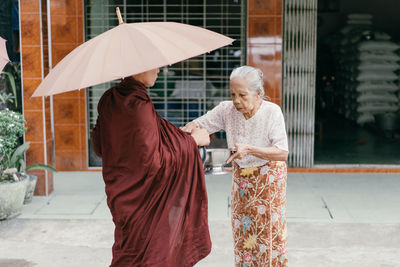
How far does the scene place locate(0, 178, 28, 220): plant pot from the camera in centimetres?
538

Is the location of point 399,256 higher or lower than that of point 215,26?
lower

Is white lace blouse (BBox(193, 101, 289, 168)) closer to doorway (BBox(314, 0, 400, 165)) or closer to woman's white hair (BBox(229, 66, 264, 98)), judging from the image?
woman's white hair (BBox(229, 66, 264, 98))

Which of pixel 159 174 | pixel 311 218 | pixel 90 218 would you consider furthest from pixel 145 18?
pixel 159 174

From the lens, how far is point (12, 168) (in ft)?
18.9

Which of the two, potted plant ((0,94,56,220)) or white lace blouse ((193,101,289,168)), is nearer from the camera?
white lace blouse ((193,101,289,168))

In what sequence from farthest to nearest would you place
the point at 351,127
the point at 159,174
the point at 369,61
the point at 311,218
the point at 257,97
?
the point at 351,127
the point at 369,61
the point at 311,218
the point at 257,97
the point at 159,174

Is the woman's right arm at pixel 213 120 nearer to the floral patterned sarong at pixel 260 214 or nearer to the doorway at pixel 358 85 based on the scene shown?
the floral patterned sarong at pixel 260 214

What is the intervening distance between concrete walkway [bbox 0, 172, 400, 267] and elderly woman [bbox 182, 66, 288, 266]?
3.60 feet

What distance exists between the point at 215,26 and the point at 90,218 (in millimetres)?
3396

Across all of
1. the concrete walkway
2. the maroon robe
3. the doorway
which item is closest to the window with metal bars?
the concrete walkway

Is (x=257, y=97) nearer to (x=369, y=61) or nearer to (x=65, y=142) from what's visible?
(x=65, y=142)

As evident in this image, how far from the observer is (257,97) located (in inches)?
123

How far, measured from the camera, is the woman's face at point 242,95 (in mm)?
3039

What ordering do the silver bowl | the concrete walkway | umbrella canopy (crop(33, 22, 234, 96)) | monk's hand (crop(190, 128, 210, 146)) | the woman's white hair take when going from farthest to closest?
the concrete walkway → the silver bowl → the woman's white hair → monk's hand (crop(190, 128, 210, 146)) → umbrella canopy (crop(33, 22, 234, 96))
